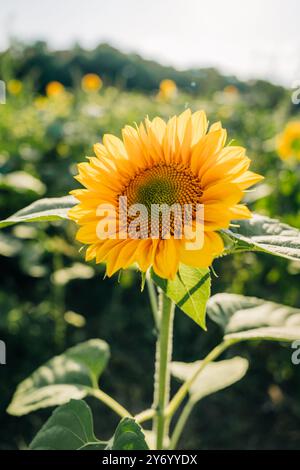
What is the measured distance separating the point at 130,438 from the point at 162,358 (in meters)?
0.20

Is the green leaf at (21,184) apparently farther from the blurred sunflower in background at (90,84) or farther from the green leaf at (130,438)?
the blurred sunflower in background at (90,84)

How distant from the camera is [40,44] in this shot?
38.2ft

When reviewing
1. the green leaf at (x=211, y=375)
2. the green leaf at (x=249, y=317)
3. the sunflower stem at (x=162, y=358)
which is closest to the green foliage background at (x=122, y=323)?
the green leaf at (x=211, y=375)

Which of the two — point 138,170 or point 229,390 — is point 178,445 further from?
point 138,170

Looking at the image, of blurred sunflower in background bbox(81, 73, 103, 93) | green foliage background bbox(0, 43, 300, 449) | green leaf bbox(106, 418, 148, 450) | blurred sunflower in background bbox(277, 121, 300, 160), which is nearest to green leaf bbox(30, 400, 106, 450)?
green leaf bbox(106, 418, 148, 450)

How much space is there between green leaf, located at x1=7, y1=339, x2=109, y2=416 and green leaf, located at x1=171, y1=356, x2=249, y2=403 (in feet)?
0.68

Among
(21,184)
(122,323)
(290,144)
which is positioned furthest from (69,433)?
(290,144)

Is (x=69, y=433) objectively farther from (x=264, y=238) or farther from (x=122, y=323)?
(x=122, y=323)

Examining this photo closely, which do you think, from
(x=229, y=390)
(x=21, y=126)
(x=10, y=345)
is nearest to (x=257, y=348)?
(x=229, y=390)

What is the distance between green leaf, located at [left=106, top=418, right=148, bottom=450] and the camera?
81 cm

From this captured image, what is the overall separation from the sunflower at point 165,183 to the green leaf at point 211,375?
53cm

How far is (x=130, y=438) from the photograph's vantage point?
813 mm

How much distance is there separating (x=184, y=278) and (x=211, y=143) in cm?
23

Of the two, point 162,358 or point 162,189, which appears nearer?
point 162,189
